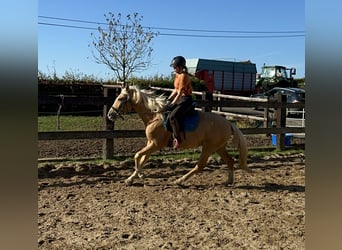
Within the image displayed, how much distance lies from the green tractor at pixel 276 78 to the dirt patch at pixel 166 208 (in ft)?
84.8

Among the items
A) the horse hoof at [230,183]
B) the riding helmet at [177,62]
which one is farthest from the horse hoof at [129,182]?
the riding helmet at [177,62]

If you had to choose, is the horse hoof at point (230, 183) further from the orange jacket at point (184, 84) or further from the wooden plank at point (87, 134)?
the wooden plank at point (87, 134)

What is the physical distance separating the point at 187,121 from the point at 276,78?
27.8 meters

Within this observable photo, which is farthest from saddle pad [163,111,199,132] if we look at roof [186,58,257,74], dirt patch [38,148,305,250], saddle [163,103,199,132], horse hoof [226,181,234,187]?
roof [186,58,257,74]

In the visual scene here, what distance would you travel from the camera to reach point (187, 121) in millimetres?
6039

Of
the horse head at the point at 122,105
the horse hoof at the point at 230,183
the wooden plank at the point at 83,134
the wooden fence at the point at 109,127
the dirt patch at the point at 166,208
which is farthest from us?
the wooden fence at the point at 109,127

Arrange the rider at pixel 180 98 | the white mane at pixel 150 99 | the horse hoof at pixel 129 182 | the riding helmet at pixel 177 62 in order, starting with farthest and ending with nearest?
the white mane at pixel 150 99 < the horse hoof at pixel 129 182 < the rider at pixel 180 98 < the riding helmet at pixel 177 62

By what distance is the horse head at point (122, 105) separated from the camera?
6.51 metres

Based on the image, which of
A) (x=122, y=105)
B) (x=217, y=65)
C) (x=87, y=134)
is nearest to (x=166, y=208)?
(x=122, y=105)

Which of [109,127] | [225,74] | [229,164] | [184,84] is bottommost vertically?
[229,164]

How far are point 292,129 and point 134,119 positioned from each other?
24.6ft

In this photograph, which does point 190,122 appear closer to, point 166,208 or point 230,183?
point 230,183

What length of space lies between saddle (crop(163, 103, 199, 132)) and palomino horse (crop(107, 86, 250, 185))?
0.08 metres

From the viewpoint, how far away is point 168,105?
20.3 feet
